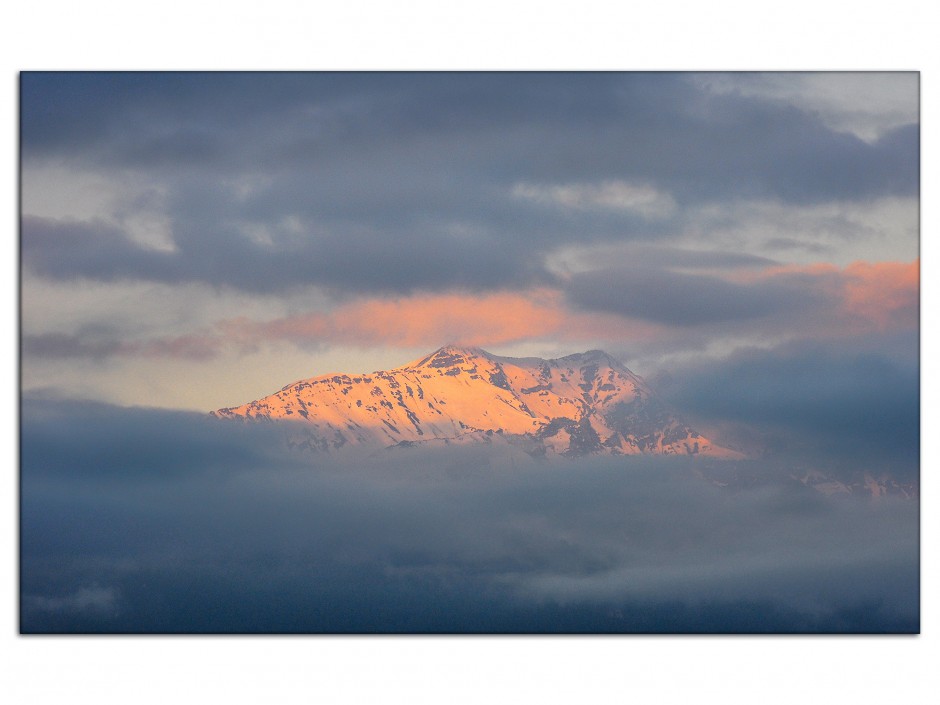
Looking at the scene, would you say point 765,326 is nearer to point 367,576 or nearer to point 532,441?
point 532,441

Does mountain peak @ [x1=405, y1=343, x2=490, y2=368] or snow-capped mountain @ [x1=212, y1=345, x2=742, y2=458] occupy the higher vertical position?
mountain peak @ [x1=405, y1=343, x2=490, y2=368]

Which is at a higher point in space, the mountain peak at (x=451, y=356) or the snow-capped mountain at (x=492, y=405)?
the mountain peak at (x=451, y=356)

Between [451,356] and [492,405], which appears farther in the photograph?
[492,405]

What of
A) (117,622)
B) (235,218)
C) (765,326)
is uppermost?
Result: (235,218)

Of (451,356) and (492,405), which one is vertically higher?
(451,356)

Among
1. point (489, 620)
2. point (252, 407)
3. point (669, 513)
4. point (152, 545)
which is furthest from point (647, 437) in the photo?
point (152, 545)

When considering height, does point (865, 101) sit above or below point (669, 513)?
above
